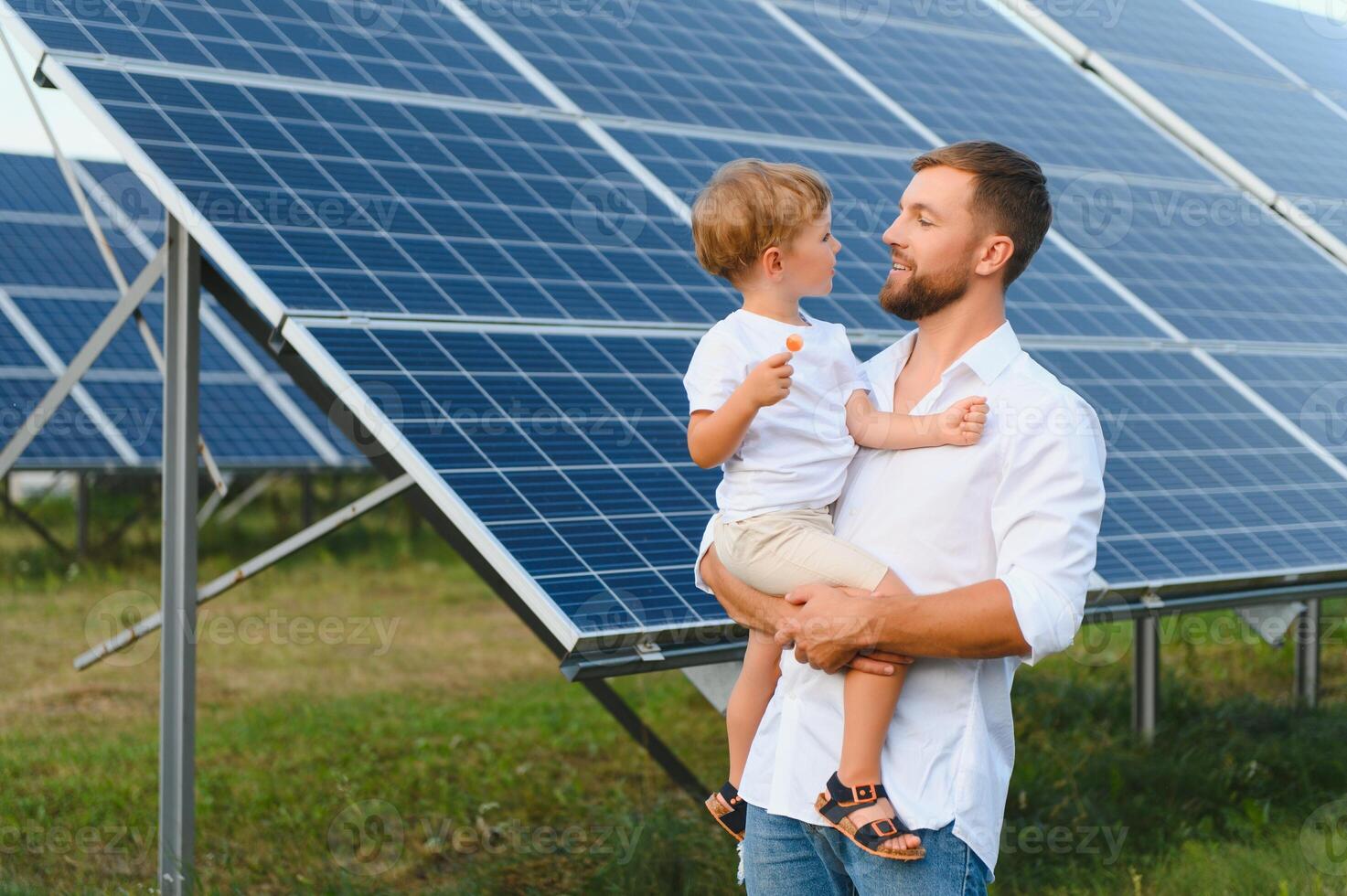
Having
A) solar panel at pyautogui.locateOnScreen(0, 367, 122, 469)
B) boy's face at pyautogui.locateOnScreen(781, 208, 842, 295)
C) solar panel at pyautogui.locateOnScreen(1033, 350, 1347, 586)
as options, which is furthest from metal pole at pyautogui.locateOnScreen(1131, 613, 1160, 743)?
solar panel at pyautogui.locateOnScreen(0, 367, 122, 469)

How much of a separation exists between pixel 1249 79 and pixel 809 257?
9228mm

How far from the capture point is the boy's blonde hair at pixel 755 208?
3.10 m

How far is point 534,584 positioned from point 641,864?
2367 millimetres

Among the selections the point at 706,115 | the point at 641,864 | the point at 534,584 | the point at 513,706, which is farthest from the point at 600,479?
the point at 513,706

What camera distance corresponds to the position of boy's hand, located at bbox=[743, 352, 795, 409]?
9.25ft

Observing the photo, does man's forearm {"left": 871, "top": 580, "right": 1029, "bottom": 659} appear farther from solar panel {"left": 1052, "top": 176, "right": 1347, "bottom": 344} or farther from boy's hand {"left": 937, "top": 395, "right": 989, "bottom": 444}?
solar panel {"left": 1052, "top": 176, "right": 1347, "bottom": 344}

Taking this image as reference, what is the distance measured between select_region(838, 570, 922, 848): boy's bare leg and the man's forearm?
4.0 inches

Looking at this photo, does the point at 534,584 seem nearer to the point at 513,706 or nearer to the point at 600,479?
the point at 600,479

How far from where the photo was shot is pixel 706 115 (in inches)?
301

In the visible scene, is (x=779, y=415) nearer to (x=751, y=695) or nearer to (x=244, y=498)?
(x=751, y=695)

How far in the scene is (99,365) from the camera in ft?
47.7

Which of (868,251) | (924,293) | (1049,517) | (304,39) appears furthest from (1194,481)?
(304,39)

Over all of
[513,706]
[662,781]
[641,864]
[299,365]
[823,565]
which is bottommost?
[513,706]

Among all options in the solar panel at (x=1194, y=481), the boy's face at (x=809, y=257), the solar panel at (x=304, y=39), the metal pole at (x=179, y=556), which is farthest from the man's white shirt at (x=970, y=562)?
the solar panel at (x=304, y=39)
